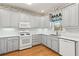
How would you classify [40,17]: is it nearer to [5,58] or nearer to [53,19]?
[53,19]

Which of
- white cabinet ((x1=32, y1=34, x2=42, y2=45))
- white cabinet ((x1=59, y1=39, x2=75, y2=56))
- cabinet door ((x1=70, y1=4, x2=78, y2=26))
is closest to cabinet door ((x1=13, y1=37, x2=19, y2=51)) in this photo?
white cabinet ((x1=32, y1=34, x2=42, y2=45))

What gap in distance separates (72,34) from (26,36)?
247 centimetres

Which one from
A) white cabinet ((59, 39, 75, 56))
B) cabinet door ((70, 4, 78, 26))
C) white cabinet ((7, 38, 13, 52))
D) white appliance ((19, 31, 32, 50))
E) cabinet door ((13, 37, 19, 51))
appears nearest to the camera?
white cabinet ((59, 39, 75, 56))

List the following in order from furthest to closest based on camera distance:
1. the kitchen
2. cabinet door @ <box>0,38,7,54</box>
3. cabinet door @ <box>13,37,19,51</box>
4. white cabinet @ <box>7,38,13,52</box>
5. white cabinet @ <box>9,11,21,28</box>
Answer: white cabinet @ <box>9,11,21,28</box>, cabinet door @ <box>13,37,19,51</box>, white cabinet @ <box>7,38,13,52</box>, cabinet door @ <box>0,38,7,54</box>, the kitchen

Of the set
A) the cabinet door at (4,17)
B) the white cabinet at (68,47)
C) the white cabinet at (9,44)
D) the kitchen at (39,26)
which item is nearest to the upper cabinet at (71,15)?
the kitchen at (39,26)

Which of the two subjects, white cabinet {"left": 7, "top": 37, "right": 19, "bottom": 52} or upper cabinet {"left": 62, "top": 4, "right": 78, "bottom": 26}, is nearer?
upper cabinet {"left": 62, "top": 4, "right": 78, "bottom": 26}

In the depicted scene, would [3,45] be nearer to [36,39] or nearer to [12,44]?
[12,44]

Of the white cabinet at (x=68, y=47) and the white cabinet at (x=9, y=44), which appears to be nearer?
the white cabinet at (x=68, y=47)

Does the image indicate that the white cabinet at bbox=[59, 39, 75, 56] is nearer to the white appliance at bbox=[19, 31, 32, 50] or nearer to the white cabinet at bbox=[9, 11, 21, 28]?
the white appliance at bbox=[19, 31, 32, 50]

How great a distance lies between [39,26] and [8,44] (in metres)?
2.77

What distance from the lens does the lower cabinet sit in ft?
11.6

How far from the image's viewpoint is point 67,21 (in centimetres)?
349

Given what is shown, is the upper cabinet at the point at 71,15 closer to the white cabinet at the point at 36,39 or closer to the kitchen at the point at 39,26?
the kitchen at the point at 39,26

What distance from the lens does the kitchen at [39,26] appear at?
3.12 meters
